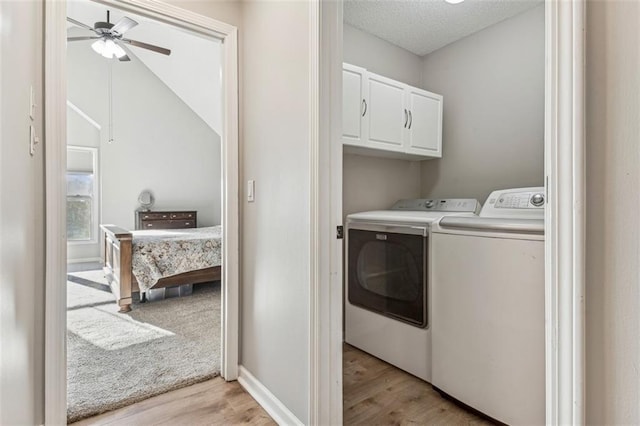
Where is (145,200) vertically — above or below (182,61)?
below

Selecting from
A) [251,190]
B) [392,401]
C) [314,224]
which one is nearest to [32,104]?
[251,190]

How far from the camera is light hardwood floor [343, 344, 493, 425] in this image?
1635 mm

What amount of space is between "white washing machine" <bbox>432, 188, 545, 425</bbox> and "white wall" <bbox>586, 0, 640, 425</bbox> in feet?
2.84

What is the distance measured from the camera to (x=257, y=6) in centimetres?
182

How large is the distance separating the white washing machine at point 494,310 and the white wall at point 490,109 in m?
0.82

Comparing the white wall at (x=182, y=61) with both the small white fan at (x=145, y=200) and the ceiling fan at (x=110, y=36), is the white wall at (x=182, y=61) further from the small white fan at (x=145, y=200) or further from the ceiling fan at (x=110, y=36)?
the small white fan at (x=145, y=200)

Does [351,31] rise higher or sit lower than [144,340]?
higher

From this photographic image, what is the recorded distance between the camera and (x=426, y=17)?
254 cm

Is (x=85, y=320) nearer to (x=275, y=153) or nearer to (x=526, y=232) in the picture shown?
(x=275, y=153)

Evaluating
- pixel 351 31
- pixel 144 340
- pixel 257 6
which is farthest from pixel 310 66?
pixel 144 340

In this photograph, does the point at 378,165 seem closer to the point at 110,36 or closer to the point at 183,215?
the point at 110,36

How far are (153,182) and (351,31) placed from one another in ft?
17.7

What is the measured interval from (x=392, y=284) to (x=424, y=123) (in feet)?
4.75

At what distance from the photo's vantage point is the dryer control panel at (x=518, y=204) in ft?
5.60
